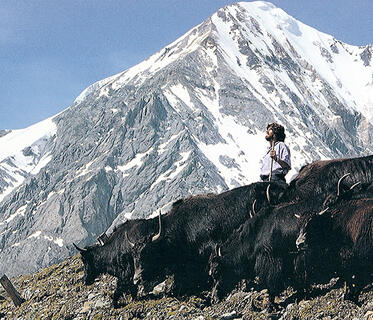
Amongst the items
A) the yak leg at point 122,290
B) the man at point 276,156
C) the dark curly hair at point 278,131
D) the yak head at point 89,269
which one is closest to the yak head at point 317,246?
the man at point 276,156

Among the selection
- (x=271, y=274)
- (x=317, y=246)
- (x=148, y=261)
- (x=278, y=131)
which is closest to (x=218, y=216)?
(x=148, y=261)

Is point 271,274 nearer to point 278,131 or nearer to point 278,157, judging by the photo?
point 278,157

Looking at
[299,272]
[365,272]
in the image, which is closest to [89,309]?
[299,272]

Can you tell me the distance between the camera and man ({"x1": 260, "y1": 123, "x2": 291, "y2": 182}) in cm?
1535

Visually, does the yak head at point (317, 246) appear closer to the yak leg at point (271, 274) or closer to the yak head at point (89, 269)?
the yak leg at point (271, 274)

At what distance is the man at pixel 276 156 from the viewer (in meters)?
15.4

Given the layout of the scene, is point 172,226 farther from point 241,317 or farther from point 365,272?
point 365,272

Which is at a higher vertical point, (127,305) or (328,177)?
(127,305)

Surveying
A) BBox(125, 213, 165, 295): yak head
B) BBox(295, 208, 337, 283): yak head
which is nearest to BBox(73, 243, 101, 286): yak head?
BBox(125, 213, 165, 295): yak head

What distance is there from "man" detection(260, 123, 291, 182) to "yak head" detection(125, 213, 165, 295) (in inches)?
127

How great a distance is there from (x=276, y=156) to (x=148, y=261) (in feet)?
14.0

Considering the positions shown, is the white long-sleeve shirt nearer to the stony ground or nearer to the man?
the man

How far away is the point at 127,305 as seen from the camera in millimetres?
15164

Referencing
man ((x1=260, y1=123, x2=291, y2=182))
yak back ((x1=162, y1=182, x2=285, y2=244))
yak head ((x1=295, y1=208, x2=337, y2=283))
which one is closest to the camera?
yak head ((x1=295, y1=208, x2=337, y2=283))
